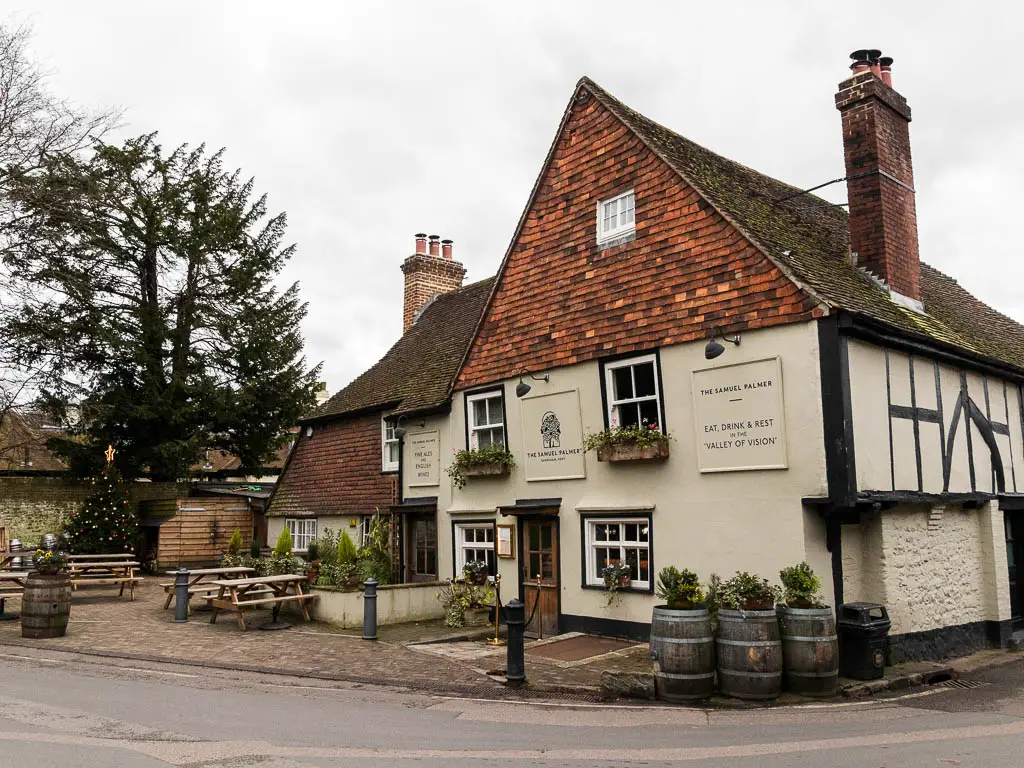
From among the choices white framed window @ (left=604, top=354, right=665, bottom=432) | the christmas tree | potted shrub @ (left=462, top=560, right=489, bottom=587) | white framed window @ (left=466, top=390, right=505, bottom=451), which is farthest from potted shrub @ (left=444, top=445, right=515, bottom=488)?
the christmas tree

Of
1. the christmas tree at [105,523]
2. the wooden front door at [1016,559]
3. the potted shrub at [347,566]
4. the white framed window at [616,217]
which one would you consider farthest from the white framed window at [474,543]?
the christmas tree at [105,523]

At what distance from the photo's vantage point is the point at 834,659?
30.9ft

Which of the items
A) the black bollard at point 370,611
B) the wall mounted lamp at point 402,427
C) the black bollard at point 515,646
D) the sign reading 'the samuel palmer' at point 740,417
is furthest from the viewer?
the wall mounted lamp at point 402,427

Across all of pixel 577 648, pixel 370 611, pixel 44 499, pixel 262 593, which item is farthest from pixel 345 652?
pixel 44 499

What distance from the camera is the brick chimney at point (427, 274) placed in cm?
2561

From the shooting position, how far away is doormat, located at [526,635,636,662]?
39.1 feet

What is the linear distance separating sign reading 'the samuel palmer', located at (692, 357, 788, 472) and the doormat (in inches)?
120

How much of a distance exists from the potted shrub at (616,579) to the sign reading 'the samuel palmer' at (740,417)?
2166 millimetres

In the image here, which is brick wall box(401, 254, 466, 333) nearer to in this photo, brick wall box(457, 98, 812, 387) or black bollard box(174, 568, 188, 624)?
brick wall box(457, 98, 812, 387)

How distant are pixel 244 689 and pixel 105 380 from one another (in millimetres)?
23591

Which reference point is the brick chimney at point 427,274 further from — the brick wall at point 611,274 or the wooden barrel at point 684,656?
the wooden barrel at point 684,656

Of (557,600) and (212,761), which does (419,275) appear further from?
(212,761)

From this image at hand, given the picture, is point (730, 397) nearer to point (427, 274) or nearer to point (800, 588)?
point (800, 588)

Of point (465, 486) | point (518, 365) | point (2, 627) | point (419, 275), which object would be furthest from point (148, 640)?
point (419, 275)
